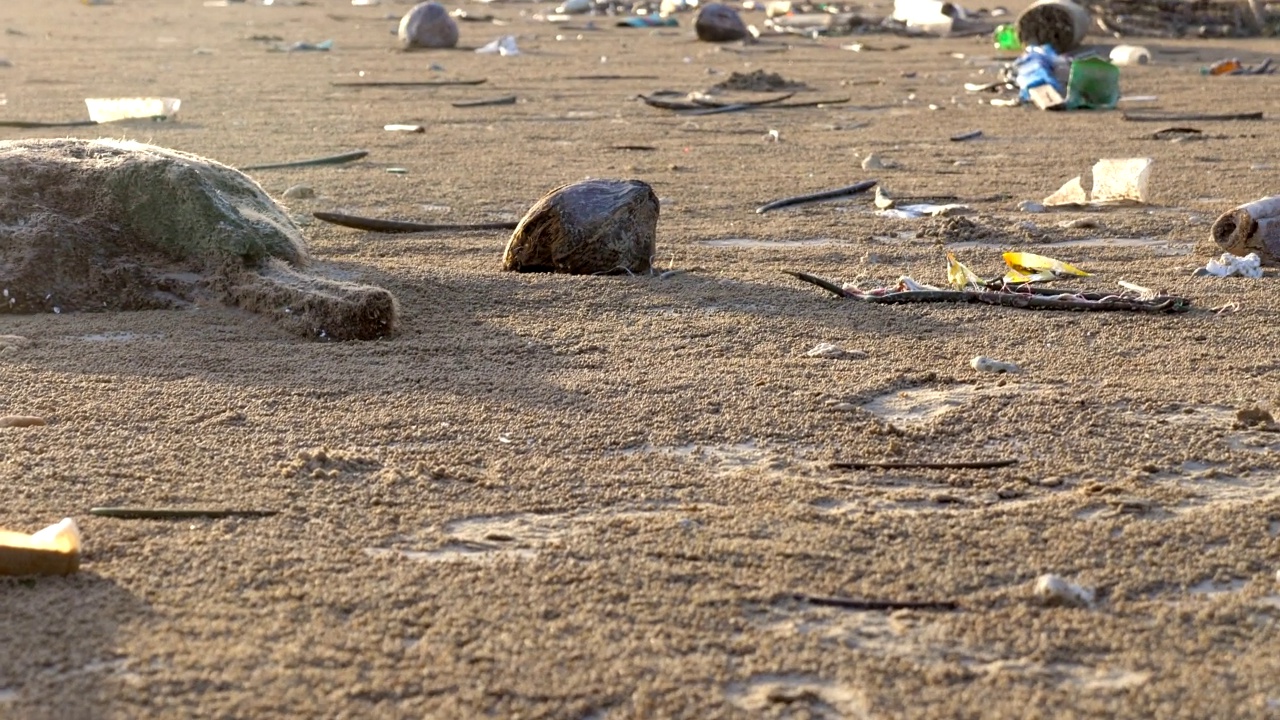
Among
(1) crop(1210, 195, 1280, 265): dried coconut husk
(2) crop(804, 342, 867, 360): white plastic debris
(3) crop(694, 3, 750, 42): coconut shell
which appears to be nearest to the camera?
(2) crop(804, 342, 867, 360): white plastic debris

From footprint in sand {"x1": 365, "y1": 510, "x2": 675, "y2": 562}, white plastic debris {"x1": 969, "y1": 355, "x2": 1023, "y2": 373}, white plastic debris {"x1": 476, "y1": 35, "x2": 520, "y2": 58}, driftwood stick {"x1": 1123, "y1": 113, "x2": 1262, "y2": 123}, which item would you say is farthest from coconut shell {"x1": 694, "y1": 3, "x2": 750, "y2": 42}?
footprint in sand {"x1": 365, "y1": 510, "x2": 675, "y2": 562}

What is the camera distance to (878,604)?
234cm

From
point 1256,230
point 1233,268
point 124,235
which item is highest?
point 124,235

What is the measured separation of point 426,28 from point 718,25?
3.06 metres

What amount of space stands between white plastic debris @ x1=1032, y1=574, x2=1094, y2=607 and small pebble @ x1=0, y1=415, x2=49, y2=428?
211cm

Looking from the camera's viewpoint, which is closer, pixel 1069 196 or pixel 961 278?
pixel 961 278

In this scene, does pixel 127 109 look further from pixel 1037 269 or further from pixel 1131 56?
pixel 1131 56

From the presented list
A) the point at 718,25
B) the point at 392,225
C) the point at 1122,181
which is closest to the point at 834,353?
the point at 392,225

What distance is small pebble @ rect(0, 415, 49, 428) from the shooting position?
3.16 metres

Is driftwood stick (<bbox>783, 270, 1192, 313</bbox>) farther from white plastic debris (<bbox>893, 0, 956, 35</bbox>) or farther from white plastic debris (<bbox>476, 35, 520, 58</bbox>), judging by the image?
white plastic debris (<bbox>893, 0, 956, 35</bbox>)

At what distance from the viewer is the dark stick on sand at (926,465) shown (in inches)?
117

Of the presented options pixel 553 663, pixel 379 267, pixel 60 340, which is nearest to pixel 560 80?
pixel 379 267

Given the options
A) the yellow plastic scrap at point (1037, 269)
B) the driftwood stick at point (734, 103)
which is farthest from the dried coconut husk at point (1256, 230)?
the driftwood stick at point (734, 103)

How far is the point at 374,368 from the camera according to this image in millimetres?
3660
